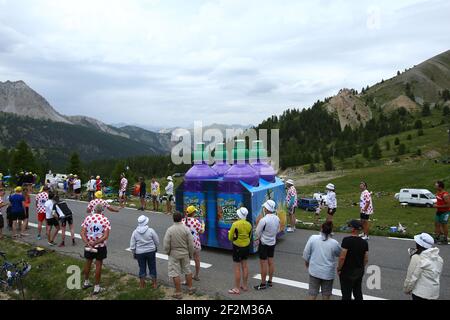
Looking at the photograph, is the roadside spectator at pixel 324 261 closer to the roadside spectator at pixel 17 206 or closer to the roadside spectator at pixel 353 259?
the roadside spectator at pixel 353 259

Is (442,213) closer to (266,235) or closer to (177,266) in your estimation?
(266,235)

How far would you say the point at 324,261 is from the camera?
22.8 feet

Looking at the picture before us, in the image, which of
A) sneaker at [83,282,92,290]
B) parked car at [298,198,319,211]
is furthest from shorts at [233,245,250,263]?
parked car at [298,198,319,211]

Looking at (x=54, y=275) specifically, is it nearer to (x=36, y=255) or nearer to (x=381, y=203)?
(x=36, y=255)

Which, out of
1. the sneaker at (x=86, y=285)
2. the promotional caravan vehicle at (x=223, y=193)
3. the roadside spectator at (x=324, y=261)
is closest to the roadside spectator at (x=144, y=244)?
the sneaker at (x=86, y=285)

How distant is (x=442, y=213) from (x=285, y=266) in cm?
577

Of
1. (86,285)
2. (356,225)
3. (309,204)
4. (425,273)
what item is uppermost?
(356,225)

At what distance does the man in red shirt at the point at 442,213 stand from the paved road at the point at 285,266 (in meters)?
0.54

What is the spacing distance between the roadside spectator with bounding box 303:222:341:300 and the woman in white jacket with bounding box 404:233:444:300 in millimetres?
1272

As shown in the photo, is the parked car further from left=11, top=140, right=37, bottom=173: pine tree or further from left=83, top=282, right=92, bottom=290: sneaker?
left=11, top=140, right=37, bottom=173: pine tree

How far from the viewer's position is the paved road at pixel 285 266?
8.35 meters

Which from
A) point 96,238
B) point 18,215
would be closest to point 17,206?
point 18,215
